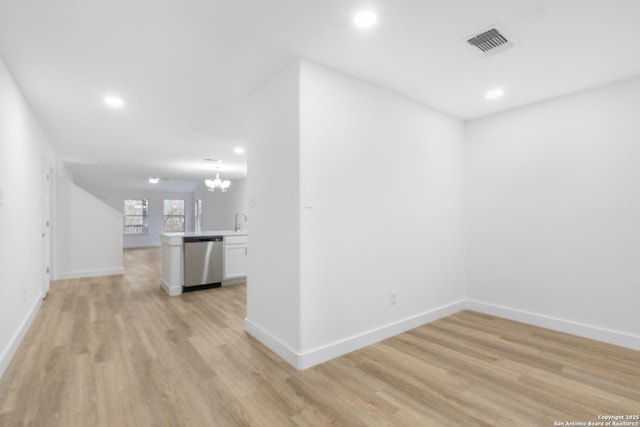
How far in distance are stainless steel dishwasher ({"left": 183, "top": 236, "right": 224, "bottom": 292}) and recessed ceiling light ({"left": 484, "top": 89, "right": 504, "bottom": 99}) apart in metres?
4.20

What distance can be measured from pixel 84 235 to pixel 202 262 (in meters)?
3.21

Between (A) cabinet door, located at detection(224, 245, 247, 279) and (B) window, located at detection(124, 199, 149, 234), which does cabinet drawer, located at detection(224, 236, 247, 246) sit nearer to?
(A) cabinet door, located at detection(224, 245, 247, 279)

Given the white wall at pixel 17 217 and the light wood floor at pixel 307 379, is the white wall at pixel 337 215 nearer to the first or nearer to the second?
the light wood floor at pixel 307 379

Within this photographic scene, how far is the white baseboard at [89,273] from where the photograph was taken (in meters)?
6.02

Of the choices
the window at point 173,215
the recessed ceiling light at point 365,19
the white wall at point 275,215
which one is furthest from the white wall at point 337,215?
the window at point 173,215

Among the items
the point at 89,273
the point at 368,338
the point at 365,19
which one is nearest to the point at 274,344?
the point at 368,338

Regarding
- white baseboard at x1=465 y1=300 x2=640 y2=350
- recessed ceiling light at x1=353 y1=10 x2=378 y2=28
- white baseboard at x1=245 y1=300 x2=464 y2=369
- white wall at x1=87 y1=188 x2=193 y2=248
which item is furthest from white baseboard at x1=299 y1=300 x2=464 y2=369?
white wall at x1=87 y1=188 x2=193 y2=248

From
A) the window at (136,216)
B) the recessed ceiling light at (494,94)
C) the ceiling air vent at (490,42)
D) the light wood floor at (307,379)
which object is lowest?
the light wood floor at (307,379)

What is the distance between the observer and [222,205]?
1143cm

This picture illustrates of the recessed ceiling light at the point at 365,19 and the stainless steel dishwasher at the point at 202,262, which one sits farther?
the stainless steel dishwasher at the point at 202,262

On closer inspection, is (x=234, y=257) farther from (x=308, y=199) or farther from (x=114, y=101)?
(x=308, y=199)

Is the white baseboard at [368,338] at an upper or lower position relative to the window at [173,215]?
lower

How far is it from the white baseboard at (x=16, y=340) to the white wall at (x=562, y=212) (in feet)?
14.9

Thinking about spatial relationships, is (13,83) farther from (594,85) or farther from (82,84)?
(594,85)
